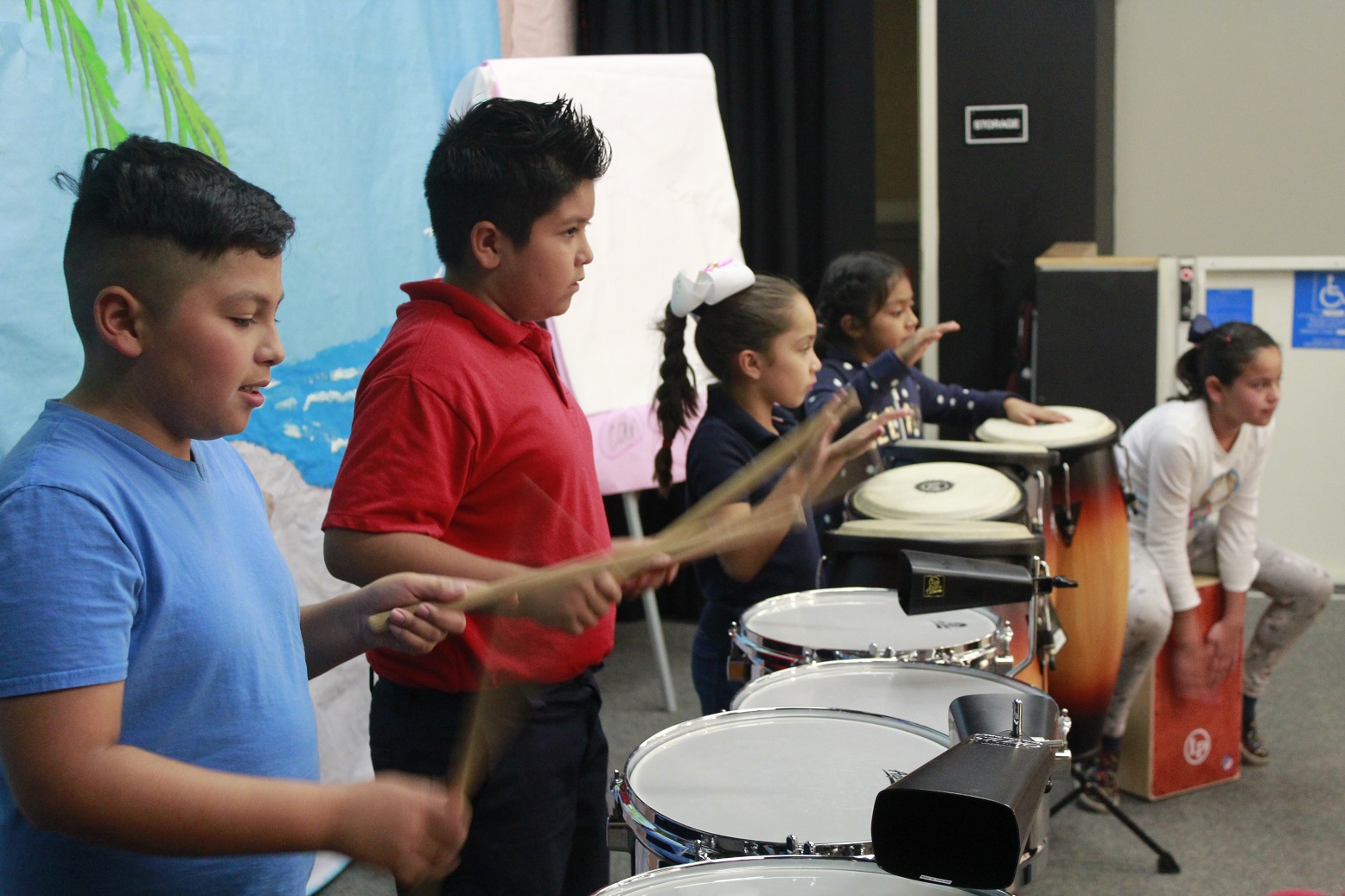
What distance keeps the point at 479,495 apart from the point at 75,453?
0.49 m

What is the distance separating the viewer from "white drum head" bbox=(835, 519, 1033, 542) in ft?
6.10

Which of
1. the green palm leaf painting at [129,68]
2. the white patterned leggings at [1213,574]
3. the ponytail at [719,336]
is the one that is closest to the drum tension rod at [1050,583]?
the ponytail at [719,336]

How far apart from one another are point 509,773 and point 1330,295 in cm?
356

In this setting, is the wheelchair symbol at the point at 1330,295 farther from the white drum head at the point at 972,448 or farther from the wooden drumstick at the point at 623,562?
the wooden drumstick at the point at 623,562

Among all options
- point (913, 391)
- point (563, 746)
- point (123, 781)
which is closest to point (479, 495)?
point (563, 746)

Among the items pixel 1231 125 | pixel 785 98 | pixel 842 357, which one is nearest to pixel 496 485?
pixel 842 357

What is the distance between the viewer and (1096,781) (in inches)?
98.2

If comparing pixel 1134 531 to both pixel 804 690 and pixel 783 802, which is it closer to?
pixel 804 690

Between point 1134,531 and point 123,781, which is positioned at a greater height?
point 123,781

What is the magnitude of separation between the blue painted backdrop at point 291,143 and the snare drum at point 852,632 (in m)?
0.98

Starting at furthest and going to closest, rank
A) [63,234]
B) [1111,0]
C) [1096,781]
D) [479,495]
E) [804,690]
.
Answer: [1111,0] < [1096,781] < [63,234] < [804,690] < [479,495]

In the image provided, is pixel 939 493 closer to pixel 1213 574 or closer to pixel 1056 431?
pixel 1056 431

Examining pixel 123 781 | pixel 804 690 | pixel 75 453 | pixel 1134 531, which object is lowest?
pixel 1134 531

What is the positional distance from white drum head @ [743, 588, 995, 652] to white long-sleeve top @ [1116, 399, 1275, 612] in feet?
3.36
